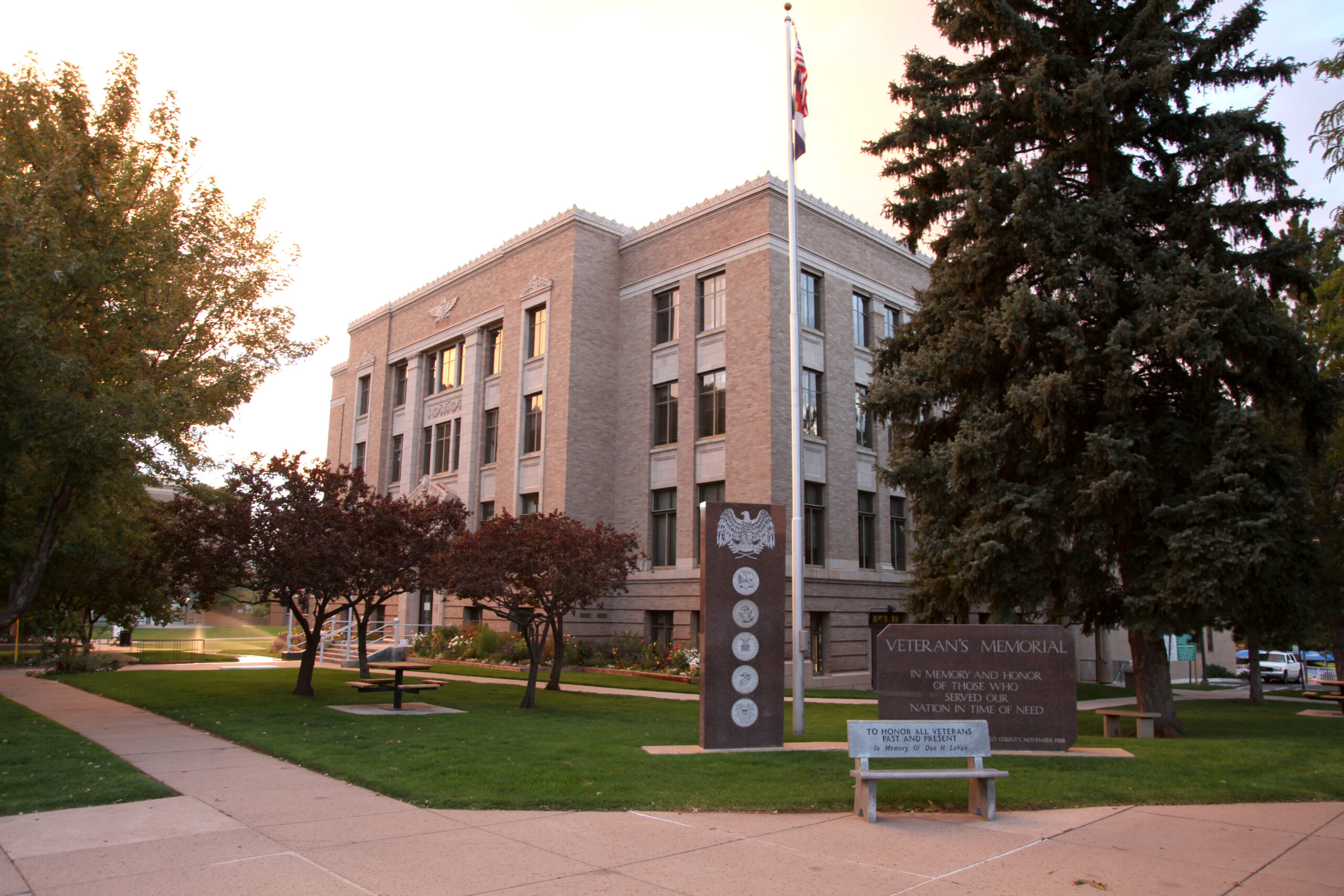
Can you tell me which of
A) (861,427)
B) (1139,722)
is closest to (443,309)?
(861,427)

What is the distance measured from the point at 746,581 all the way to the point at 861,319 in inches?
852

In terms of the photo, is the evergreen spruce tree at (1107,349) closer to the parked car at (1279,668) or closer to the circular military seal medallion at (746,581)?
the circular military seal medallion at (746,581)

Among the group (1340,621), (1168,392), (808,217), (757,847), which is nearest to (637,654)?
(808,217)

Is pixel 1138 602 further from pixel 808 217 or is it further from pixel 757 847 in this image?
pixel 808 217

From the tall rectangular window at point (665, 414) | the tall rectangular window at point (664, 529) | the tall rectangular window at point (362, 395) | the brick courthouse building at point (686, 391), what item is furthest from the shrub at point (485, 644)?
the tall rectangular window at point (362, 395)

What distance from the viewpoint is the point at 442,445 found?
4053 cm

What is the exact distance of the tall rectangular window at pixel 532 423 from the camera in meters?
34.2

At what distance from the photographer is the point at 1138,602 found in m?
15.1

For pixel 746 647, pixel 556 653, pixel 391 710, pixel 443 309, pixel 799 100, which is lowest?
pixel 391 710

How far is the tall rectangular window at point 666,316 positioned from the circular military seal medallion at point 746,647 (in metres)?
19.7

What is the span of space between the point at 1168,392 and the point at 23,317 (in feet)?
62.8

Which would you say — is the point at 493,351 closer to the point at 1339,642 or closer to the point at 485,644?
the point at 485,644

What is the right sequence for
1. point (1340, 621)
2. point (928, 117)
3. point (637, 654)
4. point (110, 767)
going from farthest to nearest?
point (637, 654) < point (1340, 621) < point (928, 117) < point (110, 767)

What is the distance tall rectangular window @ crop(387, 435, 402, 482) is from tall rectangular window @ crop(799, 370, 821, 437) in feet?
72.8
